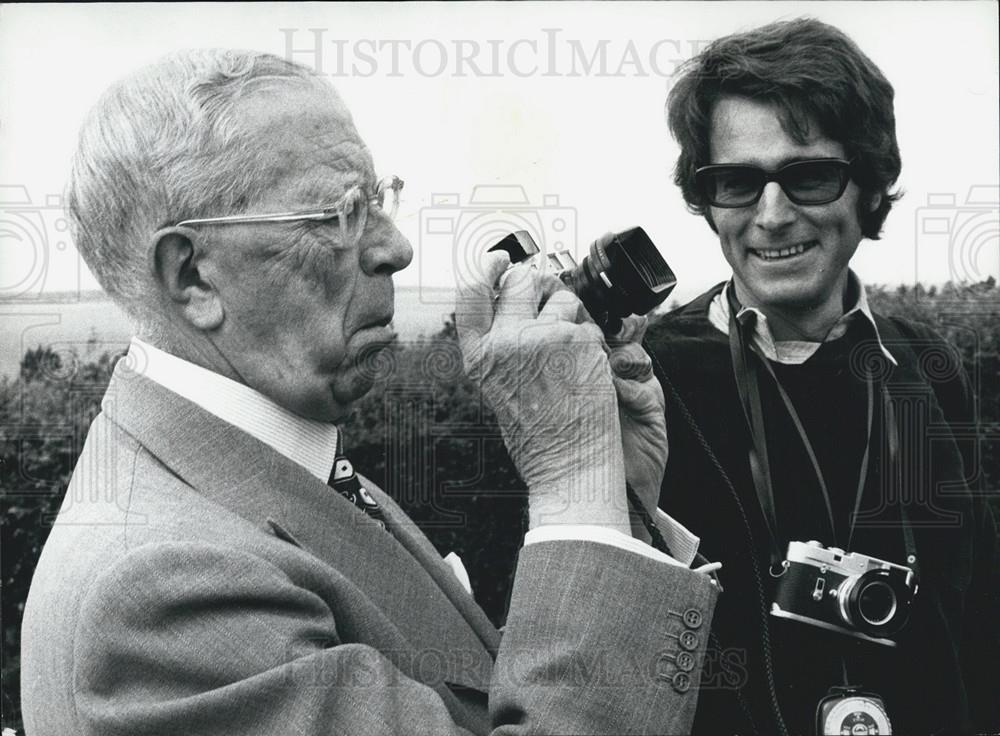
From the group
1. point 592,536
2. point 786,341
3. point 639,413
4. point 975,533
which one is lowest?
point 975,533

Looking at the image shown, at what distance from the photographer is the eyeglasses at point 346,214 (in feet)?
4.93

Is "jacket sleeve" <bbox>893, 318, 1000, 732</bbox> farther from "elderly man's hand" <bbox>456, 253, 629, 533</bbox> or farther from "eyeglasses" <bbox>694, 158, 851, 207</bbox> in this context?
"elderly man's hand" <bbox>456, 253, 629, 533</bbox>

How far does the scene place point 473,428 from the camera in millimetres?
1993

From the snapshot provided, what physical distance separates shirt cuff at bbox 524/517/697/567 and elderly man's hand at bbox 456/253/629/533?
13mm

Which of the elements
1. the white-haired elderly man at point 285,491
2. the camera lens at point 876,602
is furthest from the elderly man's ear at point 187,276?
the camera lens at point 876,602

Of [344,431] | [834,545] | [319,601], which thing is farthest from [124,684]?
[834,545]

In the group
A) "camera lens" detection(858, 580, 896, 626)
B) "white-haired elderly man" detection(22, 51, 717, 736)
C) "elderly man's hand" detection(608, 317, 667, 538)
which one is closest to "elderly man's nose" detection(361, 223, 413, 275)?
"white-haired elderly man" detection(22, 51, 717, 736)

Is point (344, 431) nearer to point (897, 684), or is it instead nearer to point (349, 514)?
point (349, 514)

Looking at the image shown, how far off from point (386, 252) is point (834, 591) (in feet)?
3.28

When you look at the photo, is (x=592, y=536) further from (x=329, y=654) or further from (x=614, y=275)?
(x=614, y=275)

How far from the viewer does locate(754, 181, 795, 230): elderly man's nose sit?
1864 millimetres

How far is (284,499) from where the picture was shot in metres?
1.48

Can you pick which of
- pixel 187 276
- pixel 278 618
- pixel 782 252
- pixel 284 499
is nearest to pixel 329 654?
pixel 278 618

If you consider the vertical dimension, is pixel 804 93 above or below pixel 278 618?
above
